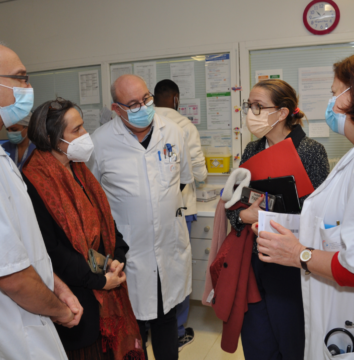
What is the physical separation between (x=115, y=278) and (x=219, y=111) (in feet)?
6.18

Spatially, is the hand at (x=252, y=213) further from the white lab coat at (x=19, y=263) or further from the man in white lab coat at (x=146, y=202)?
the white lab coat at (x=19, y=263)

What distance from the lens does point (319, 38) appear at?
2.65 m

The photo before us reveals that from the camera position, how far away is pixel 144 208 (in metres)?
1.95

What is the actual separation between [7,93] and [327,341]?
49.3 inches

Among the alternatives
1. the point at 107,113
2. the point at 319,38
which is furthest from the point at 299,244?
the point at 107,113

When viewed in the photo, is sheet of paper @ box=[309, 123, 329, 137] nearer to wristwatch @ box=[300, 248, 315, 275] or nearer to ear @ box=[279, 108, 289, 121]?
ear @ box=[279, 108, 289, 121]

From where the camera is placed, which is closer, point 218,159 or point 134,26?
point 218,159

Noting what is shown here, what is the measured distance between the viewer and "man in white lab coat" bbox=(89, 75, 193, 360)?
1953 millimetres

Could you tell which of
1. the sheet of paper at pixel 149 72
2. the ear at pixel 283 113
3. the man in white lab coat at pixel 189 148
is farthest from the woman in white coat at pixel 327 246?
the sheet of paper at pixel 149 72

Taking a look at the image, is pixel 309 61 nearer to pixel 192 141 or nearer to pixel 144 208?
pixel 192 141

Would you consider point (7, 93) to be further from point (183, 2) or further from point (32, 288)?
point (183, 2)

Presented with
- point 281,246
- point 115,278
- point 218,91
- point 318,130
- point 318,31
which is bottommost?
point 115,278

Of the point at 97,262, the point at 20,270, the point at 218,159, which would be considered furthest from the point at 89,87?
the point at 20,270

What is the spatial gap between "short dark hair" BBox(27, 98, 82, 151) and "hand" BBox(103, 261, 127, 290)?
60cm
